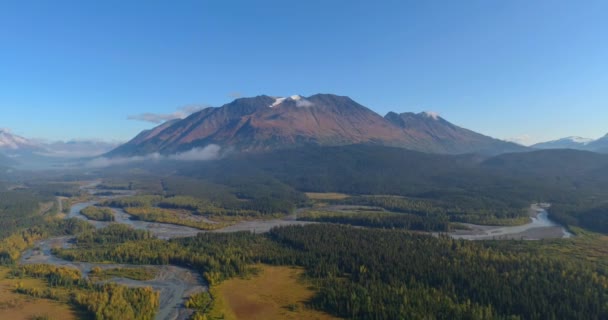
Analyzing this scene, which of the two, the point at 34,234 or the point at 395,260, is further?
the point at 34,234

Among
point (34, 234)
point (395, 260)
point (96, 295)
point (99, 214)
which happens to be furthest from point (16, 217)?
point (395, 260)

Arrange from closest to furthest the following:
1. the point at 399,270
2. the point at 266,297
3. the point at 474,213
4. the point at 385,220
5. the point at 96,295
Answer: the point at 96,295 → the point at 266,297 → the point at 399,270 → the point at 385,220 → the point at 474,213

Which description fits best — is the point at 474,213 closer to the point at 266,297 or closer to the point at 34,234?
the point at 266,297

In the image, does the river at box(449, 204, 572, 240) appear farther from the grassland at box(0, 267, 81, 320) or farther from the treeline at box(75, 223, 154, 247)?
the grassland at box(0, 267, 81, 320)

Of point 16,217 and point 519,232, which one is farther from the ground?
point 16,217

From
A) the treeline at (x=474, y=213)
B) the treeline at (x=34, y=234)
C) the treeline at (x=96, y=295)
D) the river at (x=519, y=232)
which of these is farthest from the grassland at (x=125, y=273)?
the treeline at (x=474, y=213)
